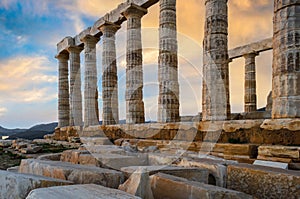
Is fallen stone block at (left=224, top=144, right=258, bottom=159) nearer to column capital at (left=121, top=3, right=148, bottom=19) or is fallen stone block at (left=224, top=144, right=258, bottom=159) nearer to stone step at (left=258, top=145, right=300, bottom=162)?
stone step at (left=258, top=145, right=300, bottom=162)

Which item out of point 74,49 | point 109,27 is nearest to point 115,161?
point 109,27

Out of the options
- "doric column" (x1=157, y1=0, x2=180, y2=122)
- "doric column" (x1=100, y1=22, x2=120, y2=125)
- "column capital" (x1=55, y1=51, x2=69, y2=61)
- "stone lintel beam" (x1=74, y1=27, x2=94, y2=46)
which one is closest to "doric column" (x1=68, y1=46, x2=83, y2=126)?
"stone lintel beam" (x1=74, y1=27, x2=94, y2=46)

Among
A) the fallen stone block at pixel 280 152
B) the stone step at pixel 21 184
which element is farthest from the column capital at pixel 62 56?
the stone step at pixel 21 184

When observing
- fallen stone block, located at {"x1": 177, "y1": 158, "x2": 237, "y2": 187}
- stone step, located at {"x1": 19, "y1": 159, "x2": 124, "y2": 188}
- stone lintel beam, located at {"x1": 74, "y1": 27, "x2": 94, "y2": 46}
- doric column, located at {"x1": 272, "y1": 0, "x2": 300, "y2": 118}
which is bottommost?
fallen stone block, located at {"x1": 177, "y1": 158, "x2": 237, "y2": 187}

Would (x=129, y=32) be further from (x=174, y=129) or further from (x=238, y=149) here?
(x=238, y=149)

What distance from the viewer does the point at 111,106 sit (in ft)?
55.7

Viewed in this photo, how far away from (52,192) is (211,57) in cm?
940

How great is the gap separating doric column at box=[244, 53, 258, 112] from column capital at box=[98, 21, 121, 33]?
10.1 meters

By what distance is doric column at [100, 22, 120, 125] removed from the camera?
16859 millimetres

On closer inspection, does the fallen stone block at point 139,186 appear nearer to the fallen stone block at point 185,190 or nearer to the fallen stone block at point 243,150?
the fallen stone block at point 185,190

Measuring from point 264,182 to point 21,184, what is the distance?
116 inches

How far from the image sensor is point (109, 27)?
16734 mm

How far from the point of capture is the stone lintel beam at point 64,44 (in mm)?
20688

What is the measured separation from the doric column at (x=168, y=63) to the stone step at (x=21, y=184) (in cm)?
971
